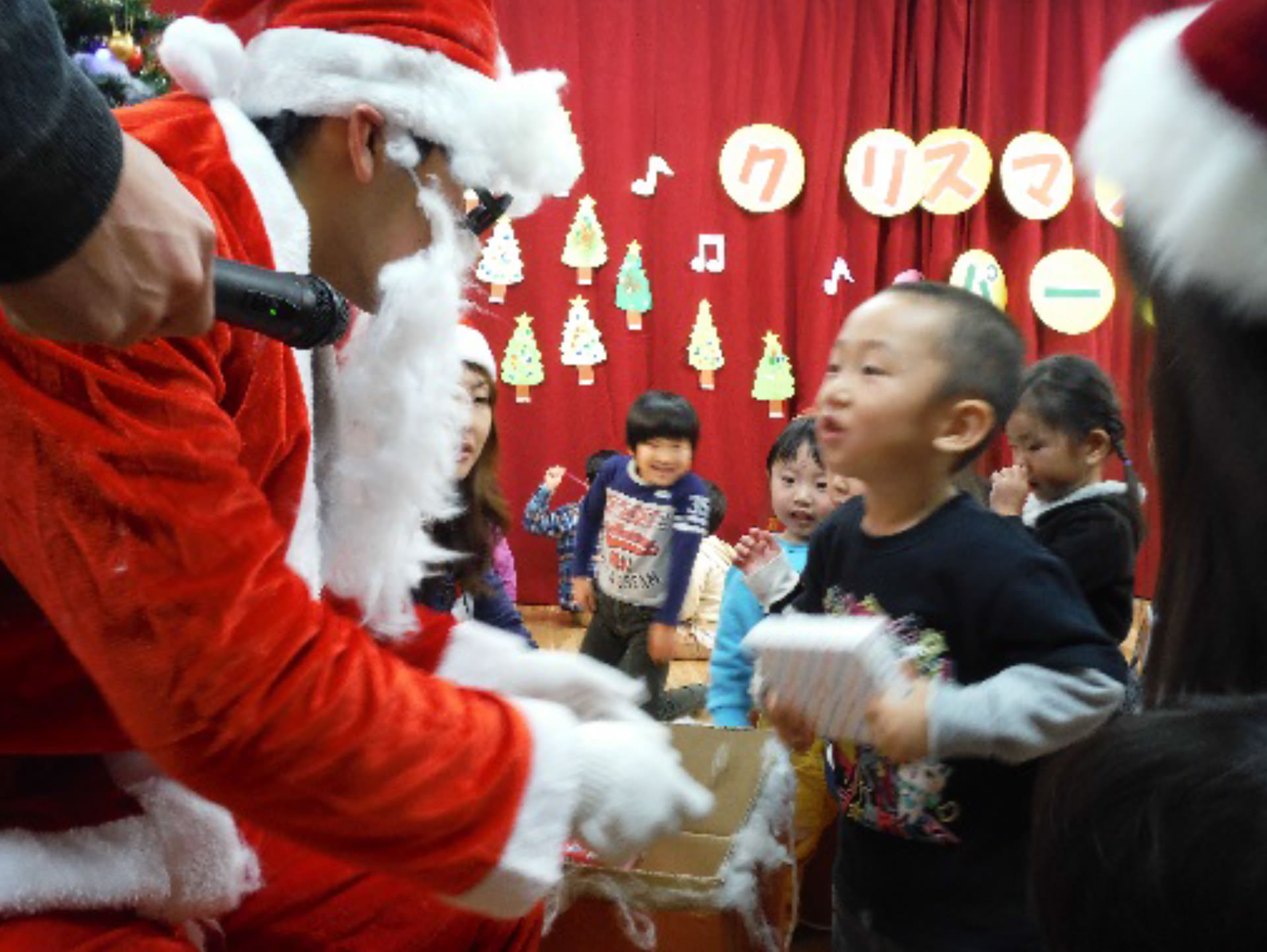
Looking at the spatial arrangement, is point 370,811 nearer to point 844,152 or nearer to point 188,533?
point 188,533

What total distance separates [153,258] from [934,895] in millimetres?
1075

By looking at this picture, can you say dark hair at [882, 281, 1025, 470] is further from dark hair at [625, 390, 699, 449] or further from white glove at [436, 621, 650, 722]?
dark hair at [625, 390, 699, 449]

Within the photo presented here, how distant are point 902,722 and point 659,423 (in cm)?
243

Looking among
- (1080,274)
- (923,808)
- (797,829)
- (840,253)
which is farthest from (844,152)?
(923,808)

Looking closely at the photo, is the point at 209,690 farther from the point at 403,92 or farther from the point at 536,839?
the point at 403,92

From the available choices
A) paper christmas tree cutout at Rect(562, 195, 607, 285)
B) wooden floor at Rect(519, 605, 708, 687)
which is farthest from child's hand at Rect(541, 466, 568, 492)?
paper christmas tree cutout at Rect(562, 195, 607, 285)

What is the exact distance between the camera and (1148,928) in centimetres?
48

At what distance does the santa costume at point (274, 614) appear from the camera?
0.77 m

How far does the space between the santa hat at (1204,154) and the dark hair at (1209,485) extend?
12mm

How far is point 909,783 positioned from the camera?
4.21 feet

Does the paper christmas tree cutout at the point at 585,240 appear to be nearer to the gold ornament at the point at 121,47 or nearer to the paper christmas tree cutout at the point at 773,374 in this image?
the paper christmas tree cutout at the point at 773,374

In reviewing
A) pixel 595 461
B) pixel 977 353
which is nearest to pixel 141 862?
pixel 977 353

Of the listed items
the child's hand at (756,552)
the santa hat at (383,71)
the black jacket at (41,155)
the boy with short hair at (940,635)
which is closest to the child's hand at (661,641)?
the child's hand at (756,552)

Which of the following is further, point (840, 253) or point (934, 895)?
point (840, 253)
